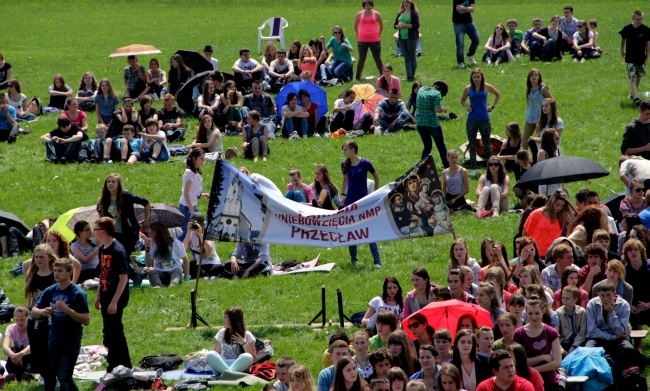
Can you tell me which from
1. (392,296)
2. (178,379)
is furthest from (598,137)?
(178,379)

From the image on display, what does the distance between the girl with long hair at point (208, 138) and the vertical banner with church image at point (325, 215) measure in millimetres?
6941

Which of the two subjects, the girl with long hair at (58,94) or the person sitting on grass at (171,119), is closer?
the person sitting on grass at (171,119)

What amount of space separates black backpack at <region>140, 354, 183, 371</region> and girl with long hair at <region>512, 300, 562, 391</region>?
4.13 m

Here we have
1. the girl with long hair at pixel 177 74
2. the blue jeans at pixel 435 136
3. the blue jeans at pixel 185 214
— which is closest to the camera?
the blue jeans at pixel 185 214

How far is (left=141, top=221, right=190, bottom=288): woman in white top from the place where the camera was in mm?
16594

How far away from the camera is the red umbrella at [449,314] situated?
474 inches

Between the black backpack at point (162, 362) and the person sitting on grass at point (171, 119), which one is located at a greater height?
the person sitting on grass at point (171, 119)

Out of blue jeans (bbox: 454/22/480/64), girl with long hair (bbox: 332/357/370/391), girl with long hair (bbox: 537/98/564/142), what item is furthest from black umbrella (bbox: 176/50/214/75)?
girl with long hair (bbox: 332/357/370/391)

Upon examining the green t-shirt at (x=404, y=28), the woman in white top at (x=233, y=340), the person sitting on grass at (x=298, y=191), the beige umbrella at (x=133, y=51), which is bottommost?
the woman in white top at (x=233, y=340)

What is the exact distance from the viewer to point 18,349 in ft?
43.6

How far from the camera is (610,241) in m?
14.6

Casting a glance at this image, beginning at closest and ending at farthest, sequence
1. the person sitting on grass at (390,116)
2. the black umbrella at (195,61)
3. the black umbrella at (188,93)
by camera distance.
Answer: the person sitting on grass at (390,116) < the black umbrella at (188,93) < the black umbrella at (195,61)

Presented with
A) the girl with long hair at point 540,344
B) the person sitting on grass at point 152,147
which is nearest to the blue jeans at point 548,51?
the person sitting on grass at point 152,147

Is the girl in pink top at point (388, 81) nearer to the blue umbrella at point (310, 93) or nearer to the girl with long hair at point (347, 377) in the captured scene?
the blue umbrella at point (310, 93)
